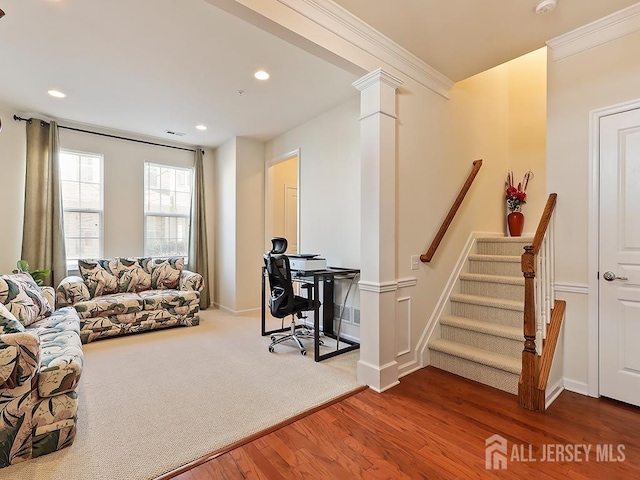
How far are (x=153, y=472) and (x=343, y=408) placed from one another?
1.18m

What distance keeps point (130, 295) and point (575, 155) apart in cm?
500

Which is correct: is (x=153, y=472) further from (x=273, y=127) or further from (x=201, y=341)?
(x=273, y=127)

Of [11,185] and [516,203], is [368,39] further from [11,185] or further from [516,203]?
[11,185]

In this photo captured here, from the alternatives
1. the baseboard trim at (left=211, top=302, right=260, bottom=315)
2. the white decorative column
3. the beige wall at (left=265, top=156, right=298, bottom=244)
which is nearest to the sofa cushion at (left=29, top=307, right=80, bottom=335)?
the baseboard trim at (left=211, top=302, right=260, bottom=315)

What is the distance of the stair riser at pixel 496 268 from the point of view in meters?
3.08

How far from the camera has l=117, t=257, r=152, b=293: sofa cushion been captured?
4.34 meters

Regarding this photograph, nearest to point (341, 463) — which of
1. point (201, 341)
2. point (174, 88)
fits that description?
point (201, 341)

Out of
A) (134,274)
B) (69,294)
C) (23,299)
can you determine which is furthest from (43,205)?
(23,299)

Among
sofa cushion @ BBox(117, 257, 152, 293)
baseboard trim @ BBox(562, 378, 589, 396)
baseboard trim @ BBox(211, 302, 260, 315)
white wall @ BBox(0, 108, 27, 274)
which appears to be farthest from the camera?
baseboard trim @ BBox(211, 302, 260, 315)

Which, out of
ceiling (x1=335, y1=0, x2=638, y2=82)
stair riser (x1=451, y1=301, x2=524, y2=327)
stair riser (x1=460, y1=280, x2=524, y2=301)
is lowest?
stair riser (x1=451, y1=301, x2=524, y2=327)

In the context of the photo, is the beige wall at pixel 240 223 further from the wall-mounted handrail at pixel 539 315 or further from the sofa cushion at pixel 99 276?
the wall-mounted handrail at pixel 539 315

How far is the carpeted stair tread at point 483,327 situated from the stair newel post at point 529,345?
0.36m

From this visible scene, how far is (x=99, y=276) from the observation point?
414 cm
